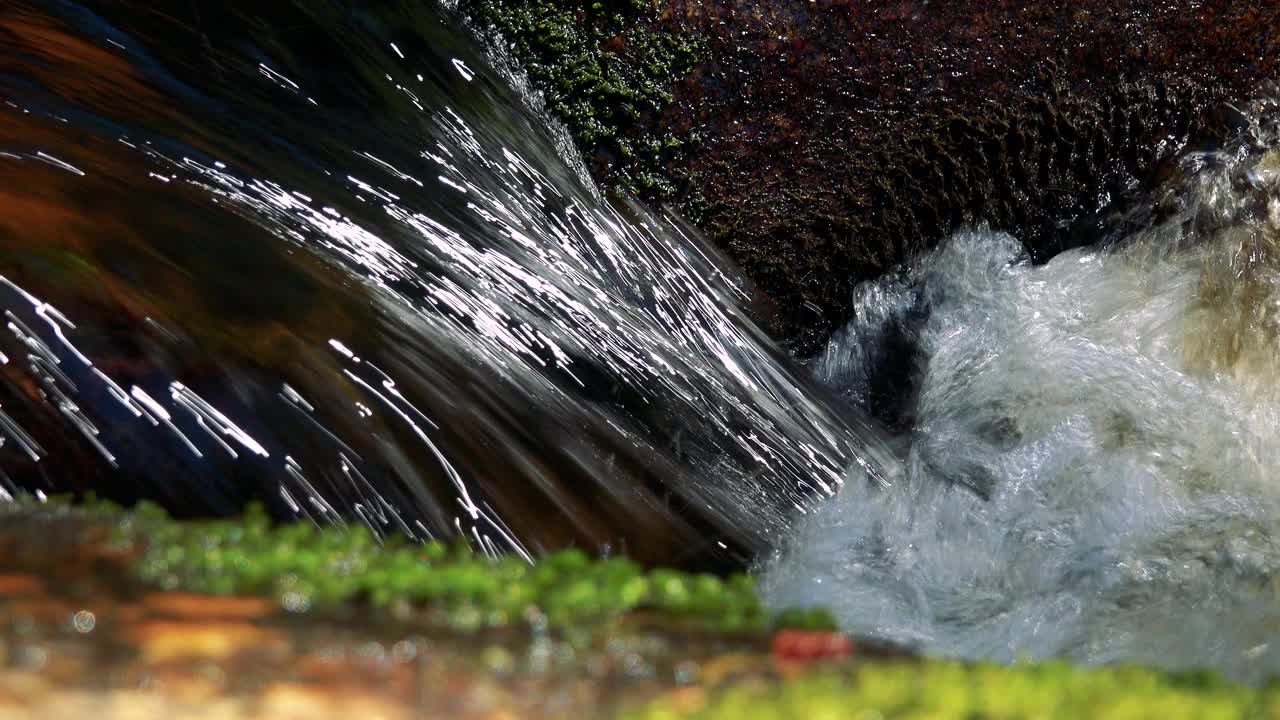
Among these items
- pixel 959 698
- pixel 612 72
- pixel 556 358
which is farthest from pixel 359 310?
pixel 959 698

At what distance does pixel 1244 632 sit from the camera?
323 cm

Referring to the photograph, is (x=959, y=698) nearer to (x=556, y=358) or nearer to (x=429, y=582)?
A: (x=429, y=582)

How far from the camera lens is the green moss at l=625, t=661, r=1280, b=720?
1.61 meters

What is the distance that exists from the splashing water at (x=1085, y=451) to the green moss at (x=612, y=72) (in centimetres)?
124

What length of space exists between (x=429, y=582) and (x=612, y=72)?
10.8 ft

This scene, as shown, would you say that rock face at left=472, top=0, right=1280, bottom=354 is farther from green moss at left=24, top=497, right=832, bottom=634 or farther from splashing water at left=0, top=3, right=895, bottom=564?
green moss at left=24, top=497, right=832, bottom=634

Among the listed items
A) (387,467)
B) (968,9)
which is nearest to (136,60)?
(387,467)

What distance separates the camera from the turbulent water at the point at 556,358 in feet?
10.6

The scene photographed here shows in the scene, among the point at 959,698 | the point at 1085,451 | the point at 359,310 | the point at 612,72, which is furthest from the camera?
the point at 612,72

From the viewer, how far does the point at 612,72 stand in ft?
16.3

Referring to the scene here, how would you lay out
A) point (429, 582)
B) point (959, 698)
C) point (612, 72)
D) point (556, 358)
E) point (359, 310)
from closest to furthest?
1. point (959, 698)
2. point (429, 582)
3. point (359, 310)
4. point (556, 358)
5. point (612, 72)

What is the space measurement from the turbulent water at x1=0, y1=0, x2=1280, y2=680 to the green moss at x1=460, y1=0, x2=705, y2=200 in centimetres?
20

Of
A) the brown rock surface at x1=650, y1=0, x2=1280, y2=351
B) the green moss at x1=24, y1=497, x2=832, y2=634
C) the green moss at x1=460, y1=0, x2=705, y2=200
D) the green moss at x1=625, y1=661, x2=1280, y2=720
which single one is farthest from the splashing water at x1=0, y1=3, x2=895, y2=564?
the green moss at x1=625, y1=661, x2=1280, y2=720

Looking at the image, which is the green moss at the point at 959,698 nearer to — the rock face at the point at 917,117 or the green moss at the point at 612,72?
the rock face at the point at 917,117
